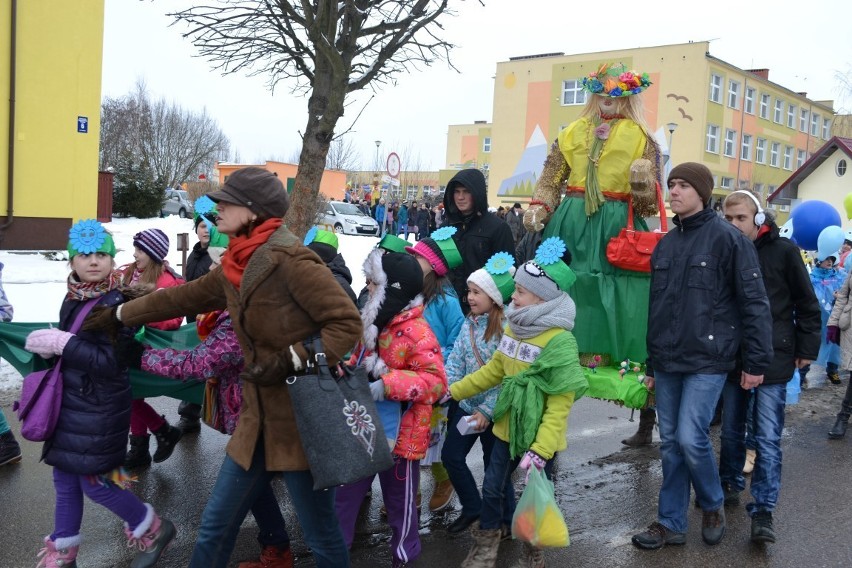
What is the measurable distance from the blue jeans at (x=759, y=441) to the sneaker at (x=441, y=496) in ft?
5.93

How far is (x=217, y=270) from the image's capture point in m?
3.15

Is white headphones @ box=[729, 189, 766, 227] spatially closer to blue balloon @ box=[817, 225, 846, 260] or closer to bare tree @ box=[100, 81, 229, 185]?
blue balloon @ box=[817, 225, 846, 260]

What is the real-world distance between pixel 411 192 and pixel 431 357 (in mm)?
73230

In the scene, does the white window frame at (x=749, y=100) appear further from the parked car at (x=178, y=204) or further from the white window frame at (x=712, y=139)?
the parked car at (x=178, y=204)

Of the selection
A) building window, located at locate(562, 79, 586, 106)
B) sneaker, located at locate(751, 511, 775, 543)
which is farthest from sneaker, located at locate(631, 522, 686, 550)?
building window, located at locate(562, 79, 586, 106)

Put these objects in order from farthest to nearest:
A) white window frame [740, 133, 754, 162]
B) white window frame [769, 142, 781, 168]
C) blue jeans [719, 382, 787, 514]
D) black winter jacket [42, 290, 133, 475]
→ white window frame [769, 142, 781, 168], white window frame [740, 133, 754, 162], blue jeans [719, 382, 787, 514], black winter jacket [42, 290, 133, 475]

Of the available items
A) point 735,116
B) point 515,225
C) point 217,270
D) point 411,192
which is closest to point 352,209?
point 515,225

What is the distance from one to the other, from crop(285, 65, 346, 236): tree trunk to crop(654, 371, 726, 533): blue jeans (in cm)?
631

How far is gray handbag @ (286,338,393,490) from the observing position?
2.71 m

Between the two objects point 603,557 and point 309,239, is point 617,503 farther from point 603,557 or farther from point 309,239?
point 309,239

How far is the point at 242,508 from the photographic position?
3.03m

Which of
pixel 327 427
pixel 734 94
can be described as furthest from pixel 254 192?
pixel 734 94

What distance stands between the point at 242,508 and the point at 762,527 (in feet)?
9.80

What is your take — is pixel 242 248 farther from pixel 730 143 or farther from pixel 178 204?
pixel 730 143
